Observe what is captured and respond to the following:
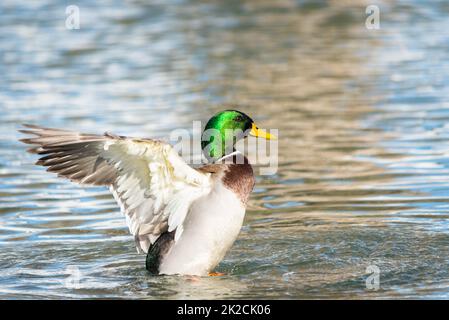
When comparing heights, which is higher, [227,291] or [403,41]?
[403,41]

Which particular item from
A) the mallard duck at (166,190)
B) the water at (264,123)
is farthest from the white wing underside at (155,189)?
the water at (264,123)

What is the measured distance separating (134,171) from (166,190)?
26 cm

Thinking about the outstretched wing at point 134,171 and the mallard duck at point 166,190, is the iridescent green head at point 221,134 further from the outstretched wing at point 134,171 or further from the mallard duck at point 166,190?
the outstretched wing at point 134,171

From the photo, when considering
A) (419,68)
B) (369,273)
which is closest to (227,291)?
(369,273)

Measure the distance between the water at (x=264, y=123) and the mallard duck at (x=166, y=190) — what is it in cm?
22

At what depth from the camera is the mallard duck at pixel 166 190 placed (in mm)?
6367

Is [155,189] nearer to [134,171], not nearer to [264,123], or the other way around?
[134,171]

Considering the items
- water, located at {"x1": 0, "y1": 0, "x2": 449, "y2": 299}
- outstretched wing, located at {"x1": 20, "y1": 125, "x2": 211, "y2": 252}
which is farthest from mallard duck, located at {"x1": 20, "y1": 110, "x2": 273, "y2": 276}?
water, located at {"x1": 0, "y1": 0, "x2": 449, "y2": 299}

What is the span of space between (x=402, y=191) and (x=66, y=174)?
359 centimetres

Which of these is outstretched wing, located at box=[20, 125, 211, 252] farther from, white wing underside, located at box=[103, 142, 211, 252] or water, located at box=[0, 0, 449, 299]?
water, located at box=[0, 0, 449, 299]

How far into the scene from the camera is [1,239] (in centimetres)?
798

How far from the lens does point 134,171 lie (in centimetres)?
653

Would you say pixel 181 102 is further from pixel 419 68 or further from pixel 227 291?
pixel 227 291

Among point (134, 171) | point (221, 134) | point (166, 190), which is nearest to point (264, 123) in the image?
point (221, 134)
